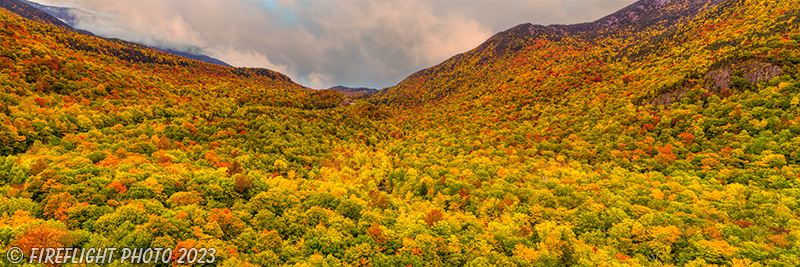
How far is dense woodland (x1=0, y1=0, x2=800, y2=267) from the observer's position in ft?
82.9

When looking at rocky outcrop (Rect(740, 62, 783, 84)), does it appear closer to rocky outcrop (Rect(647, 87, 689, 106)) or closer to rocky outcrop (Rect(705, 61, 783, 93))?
rocky outcrop (Rect(705, 61, 783, 93))

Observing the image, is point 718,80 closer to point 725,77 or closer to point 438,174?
point 725,77

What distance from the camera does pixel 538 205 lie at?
3966 centimetres

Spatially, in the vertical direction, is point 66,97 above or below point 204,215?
above

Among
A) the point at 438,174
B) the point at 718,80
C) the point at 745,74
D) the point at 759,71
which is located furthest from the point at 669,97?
the point at 438,174

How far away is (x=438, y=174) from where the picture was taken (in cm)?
5922

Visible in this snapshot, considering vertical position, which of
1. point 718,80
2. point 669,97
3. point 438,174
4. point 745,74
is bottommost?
point 438,174

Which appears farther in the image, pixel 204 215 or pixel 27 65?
pixel 27 65

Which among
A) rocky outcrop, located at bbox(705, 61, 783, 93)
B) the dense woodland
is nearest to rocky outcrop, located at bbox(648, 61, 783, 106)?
rocky outcrop, located at bbox(705, 61, 783, 93)

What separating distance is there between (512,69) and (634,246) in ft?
Result: 632

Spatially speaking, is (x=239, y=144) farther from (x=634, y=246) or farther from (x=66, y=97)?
(x=634, y=246)

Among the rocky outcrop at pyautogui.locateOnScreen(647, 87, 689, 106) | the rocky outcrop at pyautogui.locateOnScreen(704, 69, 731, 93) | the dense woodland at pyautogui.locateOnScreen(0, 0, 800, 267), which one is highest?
the rocky outcrop at pyautogui.locateOnScreen(704, 69, 731, 93)

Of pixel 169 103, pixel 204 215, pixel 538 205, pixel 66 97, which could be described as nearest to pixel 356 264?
pixel 204 215

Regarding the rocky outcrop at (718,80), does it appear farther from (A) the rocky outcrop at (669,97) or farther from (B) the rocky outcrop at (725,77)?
(A) the rocky outcrop at (669,97)
